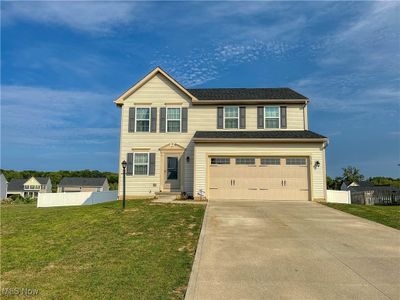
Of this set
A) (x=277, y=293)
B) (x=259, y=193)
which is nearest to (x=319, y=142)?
(x=259, y=193)

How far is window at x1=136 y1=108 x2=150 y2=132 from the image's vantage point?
65.5ft

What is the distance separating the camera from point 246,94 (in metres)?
20.9

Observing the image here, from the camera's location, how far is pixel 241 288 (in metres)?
5.55

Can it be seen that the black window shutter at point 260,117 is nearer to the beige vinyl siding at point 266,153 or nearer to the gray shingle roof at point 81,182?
the beige vinyl siding at point 266,153

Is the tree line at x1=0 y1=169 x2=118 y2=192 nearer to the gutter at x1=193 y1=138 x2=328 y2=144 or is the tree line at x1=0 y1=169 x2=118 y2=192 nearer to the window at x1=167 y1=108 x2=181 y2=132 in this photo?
the window at x1=167 y1=108 x2=181 y2=132

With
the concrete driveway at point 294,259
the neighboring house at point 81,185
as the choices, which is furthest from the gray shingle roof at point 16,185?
the concrete driveway at point 294,259

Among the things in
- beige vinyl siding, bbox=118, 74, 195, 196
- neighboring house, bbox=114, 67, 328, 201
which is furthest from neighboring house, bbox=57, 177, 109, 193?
neighboring house, bbox=114, 67, 328, 201

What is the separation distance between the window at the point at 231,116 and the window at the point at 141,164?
533cm

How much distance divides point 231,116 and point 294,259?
537 inches

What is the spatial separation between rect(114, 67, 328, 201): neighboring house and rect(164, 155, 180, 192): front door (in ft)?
0.20

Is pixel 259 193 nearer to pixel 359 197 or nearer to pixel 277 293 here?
pixel 359 197

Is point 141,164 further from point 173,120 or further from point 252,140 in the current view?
point 252,140

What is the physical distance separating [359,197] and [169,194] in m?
14.8

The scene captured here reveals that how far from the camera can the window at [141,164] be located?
1952 cm
